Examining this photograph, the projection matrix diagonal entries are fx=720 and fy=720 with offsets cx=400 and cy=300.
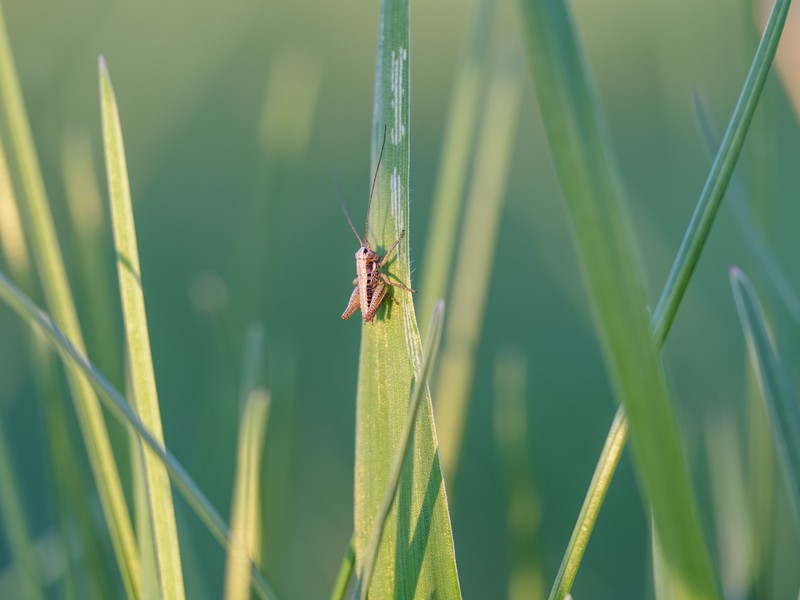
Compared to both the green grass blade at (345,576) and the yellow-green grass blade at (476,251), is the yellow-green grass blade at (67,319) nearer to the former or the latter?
the green grass blade at (345,576)

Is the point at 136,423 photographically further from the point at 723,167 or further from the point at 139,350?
the point at 723,167

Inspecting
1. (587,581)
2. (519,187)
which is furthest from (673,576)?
(519,187)

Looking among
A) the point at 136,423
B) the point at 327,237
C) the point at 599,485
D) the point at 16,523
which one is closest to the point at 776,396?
the point at 599,485

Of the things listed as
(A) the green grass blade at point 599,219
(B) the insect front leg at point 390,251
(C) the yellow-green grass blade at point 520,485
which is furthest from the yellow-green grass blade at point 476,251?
(A) the green grass blade at point 599,219

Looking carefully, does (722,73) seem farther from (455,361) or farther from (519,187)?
(455,361)

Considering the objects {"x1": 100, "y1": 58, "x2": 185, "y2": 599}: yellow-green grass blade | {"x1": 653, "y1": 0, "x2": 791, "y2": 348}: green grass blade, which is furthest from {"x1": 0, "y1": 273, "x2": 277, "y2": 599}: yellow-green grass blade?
{"x1": 653, "y1": 0, "x2": 791, "y2": 348}: green grass blade

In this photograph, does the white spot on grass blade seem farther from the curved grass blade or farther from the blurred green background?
the blurred green background
